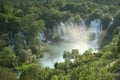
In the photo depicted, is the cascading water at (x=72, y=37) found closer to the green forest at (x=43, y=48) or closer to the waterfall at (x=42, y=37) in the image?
the waterfall at (x=42, y=37)

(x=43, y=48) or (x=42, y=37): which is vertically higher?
(x=42, y=37)

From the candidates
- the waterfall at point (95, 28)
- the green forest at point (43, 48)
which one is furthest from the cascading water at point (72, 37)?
the green forest at point (43, 48)

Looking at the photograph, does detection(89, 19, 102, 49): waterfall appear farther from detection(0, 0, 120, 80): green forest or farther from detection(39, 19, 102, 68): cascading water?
detection(0, 0, 120, 80): green forest

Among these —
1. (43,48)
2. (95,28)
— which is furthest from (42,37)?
(95,28)

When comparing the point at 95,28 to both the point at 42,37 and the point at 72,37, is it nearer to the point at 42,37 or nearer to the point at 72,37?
the point at 72,37

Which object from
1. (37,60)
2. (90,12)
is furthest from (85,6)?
(37,60)

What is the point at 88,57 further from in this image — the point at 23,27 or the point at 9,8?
the point at 9,8
